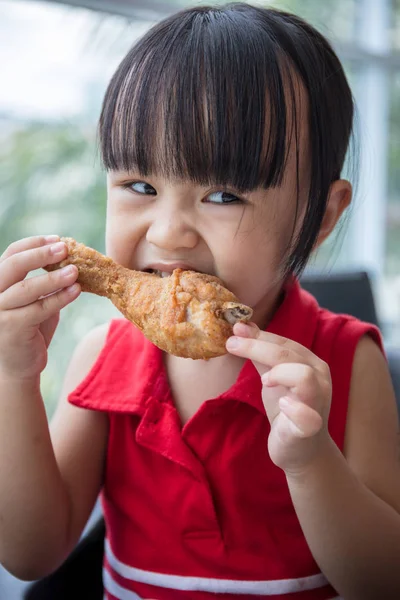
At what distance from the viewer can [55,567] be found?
1.10m

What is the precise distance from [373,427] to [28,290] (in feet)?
2.05

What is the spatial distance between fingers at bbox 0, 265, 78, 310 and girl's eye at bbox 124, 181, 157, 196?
0.53ft

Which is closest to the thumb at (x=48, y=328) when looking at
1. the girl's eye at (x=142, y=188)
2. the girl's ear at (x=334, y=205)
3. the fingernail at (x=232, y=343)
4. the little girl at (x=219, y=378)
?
the little girl at (x=219, y=378)

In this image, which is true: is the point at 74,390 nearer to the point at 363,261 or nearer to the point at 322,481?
the point at 322,481

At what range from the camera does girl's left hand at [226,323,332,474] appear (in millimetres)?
795

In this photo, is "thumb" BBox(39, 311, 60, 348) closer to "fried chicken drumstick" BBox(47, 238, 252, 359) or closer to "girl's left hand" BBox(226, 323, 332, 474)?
"fried chicken drumstick" BBox(47, 238, 252, 359)

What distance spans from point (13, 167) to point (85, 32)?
0.58 meters

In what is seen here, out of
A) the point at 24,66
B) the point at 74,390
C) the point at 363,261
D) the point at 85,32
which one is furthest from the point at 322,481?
the point at 363,261

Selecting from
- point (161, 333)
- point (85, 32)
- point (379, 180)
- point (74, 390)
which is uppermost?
point (85, 32)

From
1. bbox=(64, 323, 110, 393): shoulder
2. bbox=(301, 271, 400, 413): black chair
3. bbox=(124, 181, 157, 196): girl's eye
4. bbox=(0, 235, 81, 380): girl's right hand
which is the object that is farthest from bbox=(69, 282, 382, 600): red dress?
bbox=(301, 271, 400, 413): black chair

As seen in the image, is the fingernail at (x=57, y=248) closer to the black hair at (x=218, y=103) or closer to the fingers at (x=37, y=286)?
the fingers at (x=37, y=286)

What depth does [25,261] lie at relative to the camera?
3.03 feet

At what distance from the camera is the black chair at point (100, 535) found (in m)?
1.10

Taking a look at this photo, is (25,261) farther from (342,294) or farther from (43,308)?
(342,294)
